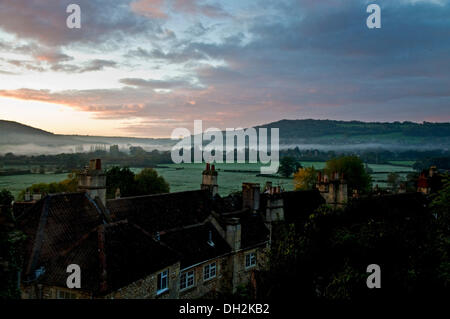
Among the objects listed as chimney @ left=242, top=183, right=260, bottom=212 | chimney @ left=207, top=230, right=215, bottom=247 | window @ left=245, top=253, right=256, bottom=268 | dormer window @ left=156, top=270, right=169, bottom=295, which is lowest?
window @ left=245, top=253, right=256, bottom=268

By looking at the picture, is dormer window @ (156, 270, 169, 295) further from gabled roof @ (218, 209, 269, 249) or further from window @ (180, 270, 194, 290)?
gabled roof @ (218, 209, 269, 249)

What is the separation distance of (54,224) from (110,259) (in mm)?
4986

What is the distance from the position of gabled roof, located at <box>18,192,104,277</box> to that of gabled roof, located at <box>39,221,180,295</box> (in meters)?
1.00

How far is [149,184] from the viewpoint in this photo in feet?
221

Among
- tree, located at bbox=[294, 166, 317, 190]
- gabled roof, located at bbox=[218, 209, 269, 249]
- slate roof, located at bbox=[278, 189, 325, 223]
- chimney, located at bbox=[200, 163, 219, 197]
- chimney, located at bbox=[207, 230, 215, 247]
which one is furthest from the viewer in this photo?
tree, located at bbox=[294, 166, 317, 190]

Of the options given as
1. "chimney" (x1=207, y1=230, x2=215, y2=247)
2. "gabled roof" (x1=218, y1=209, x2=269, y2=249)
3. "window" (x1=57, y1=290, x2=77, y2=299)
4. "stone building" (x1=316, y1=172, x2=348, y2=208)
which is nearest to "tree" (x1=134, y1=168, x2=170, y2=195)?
"stone building" (x1=316, y1=172, x2=348, y2=208)

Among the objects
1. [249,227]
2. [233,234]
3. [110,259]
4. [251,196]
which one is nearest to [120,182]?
[251,196]

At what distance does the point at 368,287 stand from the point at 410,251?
11.1ft

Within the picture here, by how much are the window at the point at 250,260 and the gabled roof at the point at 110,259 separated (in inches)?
377

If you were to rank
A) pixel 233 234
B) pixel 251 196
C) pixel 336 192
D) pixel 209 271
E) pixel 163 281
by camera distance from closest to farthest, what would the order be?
pixel 163 281 < pixel 209 271 < pixel 233 234 < pixel 251 196 < pixel 336 192

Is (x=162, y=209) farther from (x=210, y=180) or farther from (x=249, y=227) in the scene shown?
(x=249, y=227)

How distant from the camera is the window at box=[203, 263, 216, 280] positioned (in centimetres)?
2459
